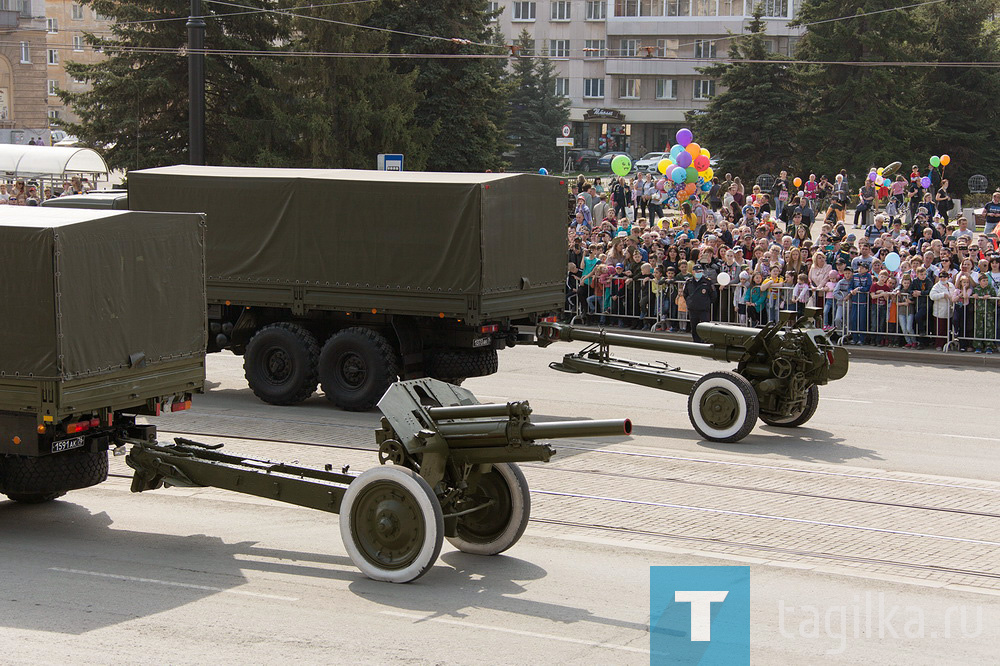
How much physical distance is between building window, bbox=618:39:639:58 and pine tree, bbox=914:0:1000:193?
36.7 meters

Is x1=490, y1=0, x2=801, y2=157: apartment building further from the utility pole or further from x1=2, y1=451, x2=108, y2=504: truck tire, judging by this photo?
x1=2, y1=451, x2=108, y2=504: truck tire

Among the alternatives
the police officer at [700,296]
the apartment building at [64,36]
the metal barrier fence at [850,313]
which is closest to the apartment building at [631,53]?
the apartment building at [64,36]

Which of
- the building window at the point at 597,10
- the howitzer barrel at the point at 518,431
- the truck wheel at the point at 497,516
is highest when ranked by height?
the building window at the point at 597,10

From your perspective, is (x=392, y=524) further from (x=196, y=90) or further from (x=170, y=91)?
(x=170, y=91)

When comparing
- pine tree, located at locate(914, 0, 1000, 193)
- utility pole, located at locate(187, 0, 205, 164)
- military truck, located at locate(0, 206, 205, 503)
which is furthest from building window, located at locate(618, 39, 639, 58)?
military truck, located at locate(0, 206, 205, 503)

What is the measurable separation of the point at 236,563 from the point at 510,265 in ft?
26.4

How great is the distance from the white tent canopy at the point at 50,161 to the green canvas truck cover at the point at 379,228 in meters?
33.2

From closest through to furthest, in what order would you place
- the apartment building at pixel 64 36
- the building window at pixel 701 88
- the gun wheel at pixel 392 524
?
the gun wheel at pixel 392 524, the building window at pixel 701 88, the apartment building at pixel 64 36

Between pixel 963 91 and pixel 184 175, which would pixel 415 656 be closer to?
pixel 184 175

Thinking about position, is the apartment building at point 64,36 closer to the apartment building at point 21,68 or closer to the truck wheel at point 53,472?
the apartment building at point 21,68

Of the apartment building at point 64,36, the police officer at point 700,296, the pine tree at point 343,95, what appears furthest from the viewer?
the apartment building at point 64,36

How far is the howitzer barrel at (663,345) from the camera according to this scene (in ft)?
53.3

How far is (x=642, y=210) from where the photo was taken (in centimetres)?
4100
